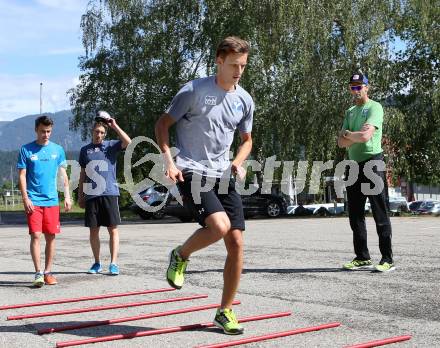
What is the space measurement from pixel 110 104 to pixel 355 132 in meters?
28.1

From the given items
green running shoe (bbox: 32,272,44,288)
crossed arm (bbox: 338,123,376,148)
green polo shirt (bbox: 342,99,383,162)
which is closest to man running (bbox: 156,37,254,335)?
green running shoe (bbox: 32,272,44,288)

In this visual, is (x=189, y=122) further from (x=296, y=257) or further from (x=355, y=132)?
(x=296, y=257)

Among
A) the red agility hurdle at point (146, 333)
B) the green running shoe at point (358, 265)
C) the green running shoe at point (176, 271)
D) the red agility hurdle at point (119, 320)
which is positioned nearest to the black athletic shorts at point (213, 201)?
the green running shoe at point (176, 271)

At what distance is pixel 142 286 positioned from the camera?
24.8 feet

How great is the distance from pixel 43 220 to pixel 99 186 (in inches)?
44.1

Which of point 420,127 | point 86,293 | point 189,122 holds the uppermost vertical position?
point 420,127

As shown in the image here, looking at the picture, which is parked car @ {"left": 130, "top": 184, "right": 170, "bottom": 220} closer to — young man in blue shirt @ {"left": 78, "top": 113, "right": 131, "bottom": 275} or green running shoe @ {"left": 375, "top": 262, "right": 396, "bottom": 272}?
young man in blue shirt @ {"left": 78, "top": 113, "right": 131, "bottom": 275}

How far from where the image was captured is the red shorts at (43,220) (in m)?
8.17

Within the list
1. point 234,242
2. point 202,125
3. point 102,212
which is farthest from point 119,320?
point 102,212

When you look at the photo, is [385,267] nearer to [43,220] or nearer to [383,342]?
[383,342]

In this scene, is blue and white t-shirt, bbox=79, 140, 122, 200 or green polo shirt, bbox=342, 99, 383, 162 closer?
green polo shirt, bbox=342, 99, 383, 162

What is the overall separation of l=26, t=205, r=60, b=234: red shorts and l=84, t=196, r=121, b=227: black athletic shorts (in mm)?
853

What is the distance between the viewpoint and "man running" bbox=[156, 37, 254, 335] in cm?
499

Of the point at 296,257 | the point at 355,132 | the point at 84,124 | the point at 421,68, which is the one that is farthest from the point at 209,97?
the point at 84,124
